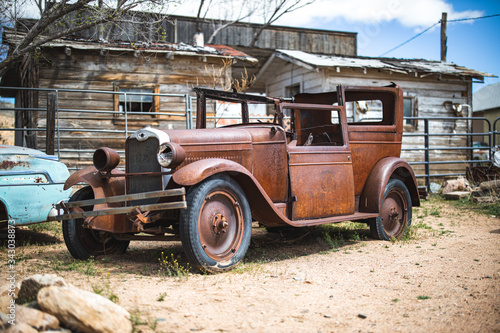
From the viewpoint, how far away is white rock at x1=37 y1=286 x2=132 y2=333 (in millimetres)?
2635

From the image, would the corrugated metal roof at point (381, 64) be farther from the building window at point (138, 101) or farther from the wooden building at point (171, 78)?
the building window at point (138, 101)

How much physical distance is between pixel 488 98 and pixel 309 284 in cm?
3789

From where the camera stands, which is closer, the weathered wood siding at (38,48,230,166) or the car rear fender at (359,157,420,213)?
the car rear fender at (359,157,420,213)

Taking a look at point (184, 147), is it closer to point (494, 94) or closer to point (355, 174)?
point (355, 174)

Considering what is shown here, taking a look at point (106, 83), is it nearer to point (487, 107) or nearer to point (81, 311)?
point (81, 311)

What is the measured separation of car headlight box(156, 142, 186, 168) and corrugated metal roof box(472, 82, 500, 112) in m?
33.8

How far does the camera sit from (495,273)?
4238mm

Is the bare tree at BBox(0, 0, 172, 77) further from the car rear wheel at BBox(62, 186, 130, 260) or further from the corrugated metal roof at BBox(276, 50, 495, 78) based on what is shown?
the corrugated metal roof at BBox(276, 50, 495, 78)

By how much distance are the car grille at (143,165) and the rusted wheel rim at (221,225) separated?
1.80 ft

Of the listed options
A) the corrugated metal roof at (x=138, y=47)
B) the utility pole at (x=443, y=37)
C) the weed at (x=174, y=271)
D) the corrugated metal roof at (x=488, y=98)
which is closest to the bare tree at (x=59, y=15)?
the corrugated metal roof at (x=138, y=47)

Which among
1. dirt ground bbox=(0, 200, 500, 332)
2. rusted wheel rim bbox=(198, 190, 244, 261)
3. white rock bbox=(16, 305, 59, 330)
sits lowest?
dirt ground bbox=(0, 200, 500, 332)

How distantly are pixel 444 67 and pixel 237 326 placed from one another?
15.5 meters

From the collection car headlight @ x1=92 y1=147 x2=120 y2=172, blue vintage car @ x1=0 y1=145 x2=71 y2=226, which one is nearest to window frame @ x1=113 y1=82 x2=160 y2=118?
blue vintage car @ x1=0 y1=145 x2=71 y2=226

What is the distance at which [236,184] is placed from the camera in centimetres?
445
